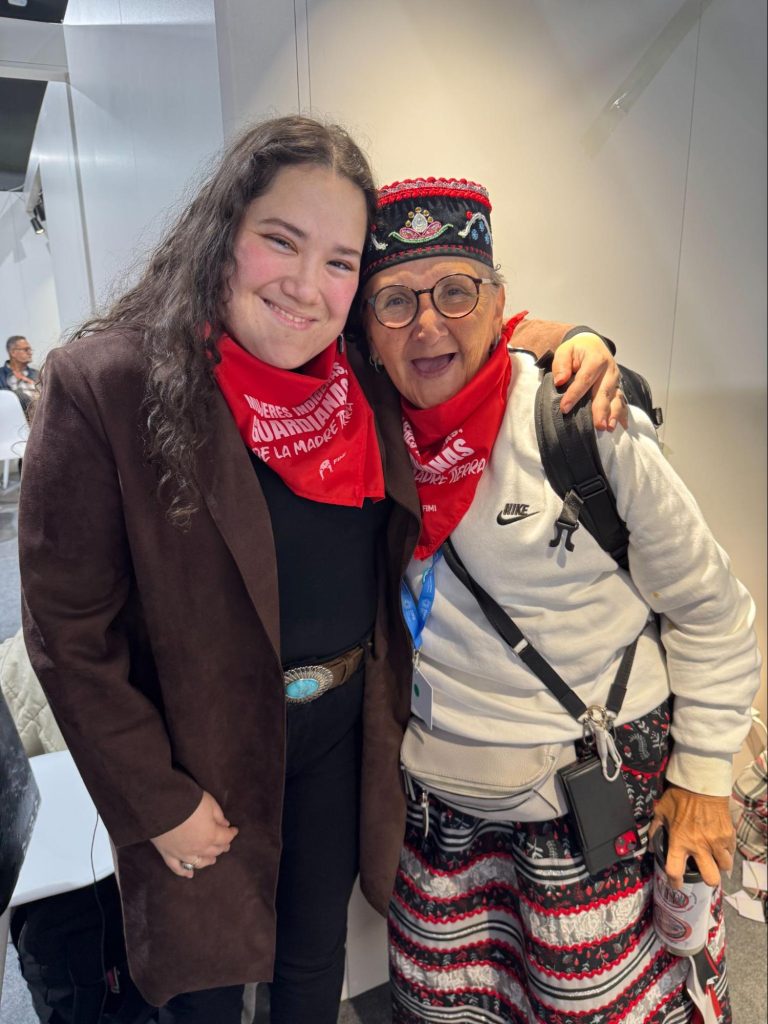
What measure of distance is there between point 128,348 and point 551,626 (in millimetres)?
798

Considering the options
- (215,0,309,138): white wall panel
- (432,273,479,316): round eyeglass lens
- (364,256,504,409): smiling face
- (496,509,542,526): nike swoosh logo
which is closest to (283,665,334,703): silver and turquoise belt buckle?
(496,509,542,526): nike swoosh logo

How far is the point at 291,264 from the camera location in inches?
39.3

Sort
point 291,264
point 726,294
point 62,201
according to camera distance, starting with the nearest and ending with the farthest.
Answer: point 291,264, point 62,201, point 726,294

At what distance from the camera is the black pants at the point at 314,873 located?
1252 mm

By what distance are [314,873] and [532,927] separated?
41 centimetres

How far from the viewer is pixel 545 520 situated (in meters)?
1.12

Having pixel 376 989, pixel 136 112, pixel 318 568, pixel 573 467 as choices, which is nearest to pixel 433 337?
pixel 573 467

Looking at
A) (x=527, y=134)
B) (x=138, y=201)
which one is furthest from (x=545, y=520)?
(x=138, y=201)

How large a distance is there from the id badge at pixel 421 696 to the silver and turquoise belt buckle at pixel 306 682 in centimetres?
17

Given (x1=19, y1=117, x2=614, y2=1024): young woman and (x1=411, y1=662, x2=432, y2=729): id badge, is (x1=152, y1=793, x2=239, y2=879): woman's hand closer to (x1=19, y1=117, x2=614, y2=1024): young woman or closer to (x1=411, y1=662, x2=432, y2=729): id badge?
(x1=19, y1=117, x2=614, y2=1024): young woman

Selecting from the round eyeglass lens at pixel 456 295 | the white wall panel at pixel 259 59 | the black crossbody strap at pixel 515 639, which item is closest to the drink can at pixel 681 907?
the black crossbody strap at pixel 515 639

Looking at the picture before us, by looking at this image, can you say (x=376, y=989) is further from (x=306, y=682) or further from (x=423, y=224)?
(x=423, y=224)

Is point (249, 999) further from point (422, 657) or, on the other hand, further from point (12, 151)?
point (12, 151)

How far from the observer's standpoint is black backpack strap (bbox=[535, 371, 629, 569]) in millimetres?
1084
